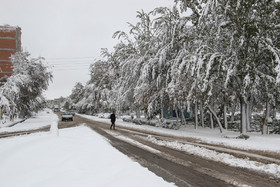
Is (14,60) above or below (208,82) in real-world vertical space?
above

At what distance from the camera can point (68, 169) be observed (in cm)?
598

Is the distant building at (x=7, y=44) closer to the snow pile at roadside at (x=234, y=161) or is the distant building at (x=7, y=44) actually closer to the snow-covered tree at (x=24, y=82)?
the snow-covered tree at (x=24, y=82)

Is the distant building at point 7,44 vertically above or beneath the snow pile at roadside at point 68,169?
above

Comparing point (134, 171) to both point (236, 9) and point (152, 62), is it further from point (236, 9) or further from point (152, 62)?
point (152, 62)

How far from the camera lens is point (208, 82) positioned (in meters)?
13.3

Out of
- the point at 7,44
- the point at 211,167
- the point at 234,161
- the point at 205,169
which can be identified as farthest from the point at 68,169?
the point at 7,44

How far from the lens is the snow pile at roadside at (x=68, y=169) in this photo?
498 cm

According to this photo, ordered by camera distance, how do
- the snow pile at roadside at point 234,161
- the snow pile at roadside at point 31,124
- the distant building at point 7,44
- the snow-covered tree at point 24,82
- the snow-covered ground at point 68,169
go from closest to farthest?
1. the snow-covered ground at point 68,169
2. the snow pile at roadside at point 234,161
3. the snow pile at roadside at point 31,124
4. the snow-covered tree at point 24,82
5. the distant building at point 7,44

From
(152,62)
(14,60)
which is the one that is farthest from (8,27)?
(152,62)

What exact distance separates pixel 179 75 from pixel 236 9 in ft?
17.3

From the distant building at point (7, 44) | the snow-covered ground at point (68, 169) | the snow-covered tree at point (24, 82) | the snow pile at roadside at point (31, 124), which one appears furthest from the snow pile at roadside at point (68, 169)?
the distant building at point (7, 44)

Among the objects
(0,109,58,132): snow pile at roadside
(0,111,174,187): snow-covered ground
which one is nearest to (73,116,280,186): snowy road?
(0,111,174,187): snow-covered ground

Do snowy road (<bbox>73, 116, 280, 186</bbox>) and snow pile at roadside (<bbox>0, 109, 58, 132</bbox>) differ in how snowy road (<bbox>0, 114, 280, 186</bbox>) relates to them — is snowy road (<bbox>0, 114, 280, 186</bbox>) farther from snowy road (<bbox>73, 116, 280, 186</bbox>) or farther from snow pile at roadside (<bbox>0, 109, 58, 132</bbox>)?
snow pile at roadside (<bbox>0, 109, 58, 132</bbox>)

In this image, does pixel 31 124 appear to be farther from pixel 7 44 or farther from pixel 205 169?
pixel 7 44
